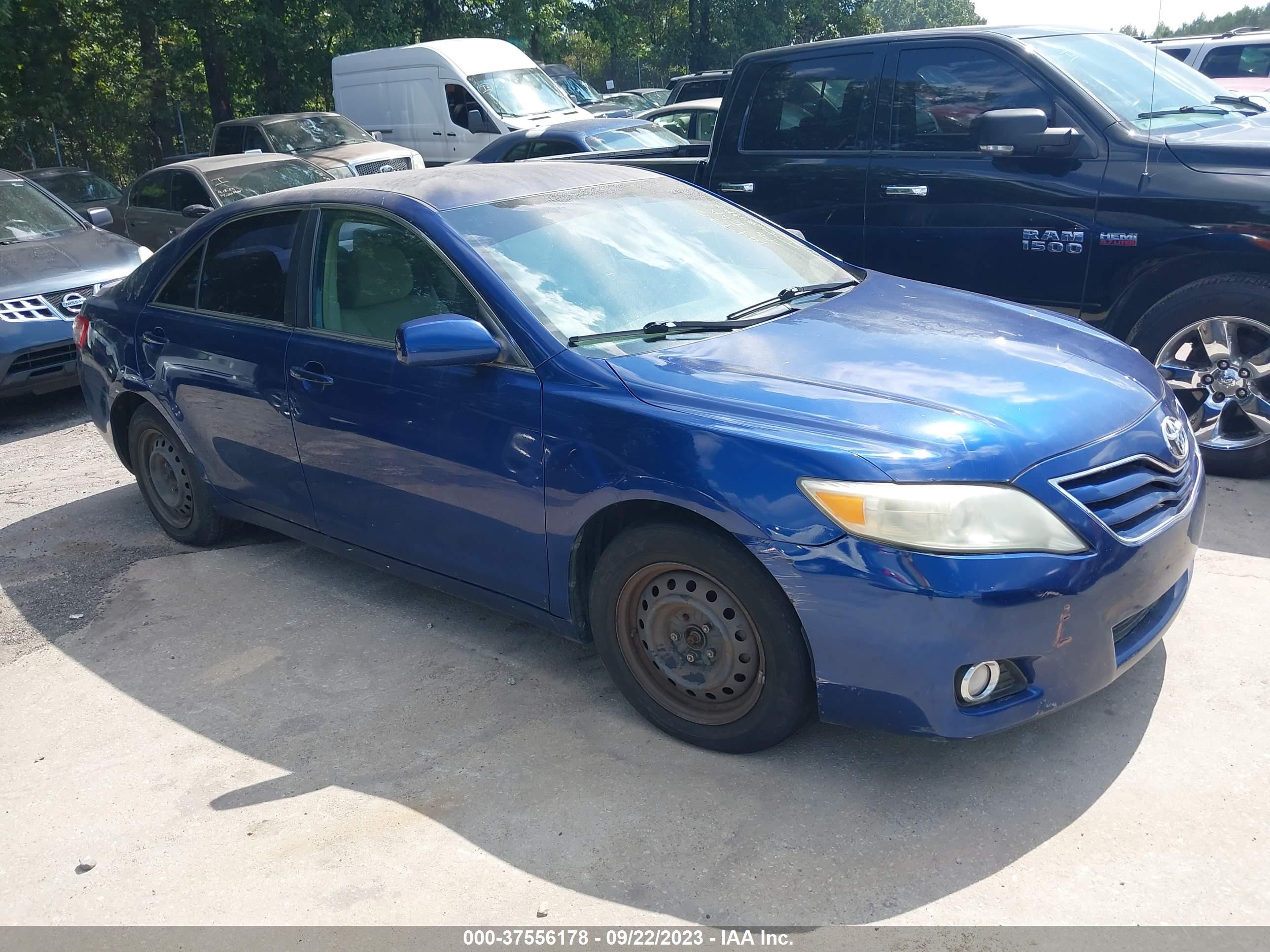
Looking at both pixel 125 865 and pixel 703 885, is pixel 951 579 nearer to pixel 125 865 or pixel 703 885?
pixel 703 885

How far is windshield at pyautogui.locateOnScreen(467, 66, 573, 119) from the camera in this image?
16.9 meters

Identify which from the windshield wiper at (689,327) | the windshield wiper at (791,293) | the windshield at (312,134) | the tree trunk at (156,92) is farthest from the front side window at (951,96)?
the tree trunk at (156,92)

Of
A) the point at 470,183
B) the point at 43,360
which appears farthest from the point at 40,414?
the point at 470,183

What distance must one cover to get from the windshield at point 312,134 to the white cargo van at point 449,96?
1.98m

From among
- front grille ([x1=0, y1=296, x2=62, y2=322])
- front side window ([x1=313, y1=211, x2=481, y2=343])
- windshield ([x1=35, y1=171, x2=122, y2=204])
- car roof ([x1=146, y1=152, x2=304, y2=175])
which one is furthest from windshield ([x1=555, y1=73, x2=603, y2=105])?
front side window ([x1=313, y1=211, x2=481, y2=343])

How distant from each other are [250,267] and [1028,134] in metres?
3.63

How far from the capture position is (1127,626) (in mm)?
3168

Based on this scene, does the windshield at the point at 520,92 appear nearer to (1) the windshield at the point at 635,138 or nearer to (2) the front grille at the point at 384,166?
(2) the front grille at the point at 384,166

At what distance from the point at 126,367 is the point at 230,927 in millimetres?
3183

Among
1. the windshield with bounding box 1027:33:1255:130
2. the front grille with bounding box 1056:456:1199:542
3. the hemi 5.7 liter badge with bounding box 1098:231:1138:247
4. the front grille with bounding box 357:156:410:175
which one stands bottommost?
the front grille with bounding box 1056:456:1199:542

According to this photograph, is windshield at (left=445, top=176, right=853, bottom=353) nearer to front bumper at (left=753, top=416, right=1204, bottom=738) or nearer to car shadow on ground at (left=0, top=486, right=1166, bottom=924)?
front bumper at (left=753, top=416, right=1204, bottom=738)

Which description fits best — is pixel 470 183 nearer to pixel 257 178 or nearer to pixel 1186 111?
pixel 1186 111

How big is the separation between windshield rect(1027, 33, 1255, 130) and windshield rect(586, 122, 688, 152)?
6444 millimetres

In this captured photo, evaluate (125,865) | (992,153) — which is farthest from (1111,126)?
(125,865)
